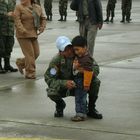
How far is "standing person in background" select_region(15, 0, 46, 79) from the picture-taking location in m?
10.1

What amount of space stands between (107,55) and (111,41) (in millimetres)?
3744

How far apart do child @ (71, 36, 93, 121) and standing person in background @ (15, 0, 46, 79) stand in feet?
10.4

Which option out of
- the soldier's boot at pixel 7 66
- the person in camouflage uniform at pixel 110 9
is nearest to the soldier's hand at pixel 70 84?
the soldier's boot at pixel 7 66

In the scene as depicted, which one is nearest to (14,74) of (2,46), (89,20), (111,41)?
(2,46)

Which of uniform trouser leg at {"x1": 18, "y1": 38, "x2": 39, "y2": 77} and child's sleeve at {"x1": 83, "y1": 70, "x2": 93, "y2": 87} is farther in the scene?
uniform trouser leg at {"x1": 18, "y1": 38, "x2": 39, "y2": 77}

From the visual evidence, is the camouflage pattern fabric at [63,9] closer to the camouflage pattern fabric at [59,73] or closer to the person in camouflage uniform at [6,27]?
the person in camouflage uniform at [6,27]

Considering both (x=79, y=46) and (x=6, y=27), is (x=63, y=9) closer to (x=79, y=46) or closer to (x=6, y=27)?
(x=6, y=27)

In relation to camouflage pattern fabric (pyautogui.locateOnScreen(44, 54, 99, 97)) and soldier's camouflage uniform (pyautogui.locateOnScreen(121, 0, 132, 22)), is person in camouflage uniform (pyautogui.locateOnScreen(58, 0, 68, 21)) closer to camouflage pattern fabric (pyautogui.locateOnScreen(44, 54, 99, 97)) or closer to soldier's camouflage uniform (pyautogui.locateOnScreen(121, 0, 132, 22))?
soldier's camouflage uniform (pyautogui.locateOnScreen(121, 0, 132, 22))

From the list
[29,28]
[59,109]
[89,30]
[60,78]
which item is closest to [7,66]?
[29,28]

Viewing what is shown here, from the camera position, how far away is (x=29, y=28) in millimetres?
10234

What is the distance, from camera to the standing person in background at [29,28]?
10131 millimetres

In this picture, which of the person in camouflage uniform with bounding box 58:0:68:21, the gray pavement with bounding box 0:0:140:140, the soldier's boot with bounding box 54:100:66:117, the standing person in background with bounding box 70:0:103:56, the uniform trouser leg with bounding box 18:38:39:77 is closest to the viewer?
the gray pavement with bounding box 0:0:140:140

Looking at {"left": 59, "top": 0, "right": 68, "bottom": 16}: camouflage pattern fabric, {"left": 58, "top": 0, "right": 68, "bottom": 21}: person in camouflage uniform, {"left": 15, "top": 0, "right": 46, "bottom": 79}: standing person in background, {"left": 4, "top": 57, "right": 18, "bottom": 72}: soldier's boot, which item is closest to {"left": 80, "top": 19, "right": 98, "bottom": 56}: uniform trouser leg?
{"left": 15, "top": 0, "right": 46, "bottom": 79}: standing person in background

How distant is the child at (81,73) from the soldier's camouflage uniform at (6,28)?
4015 mm
